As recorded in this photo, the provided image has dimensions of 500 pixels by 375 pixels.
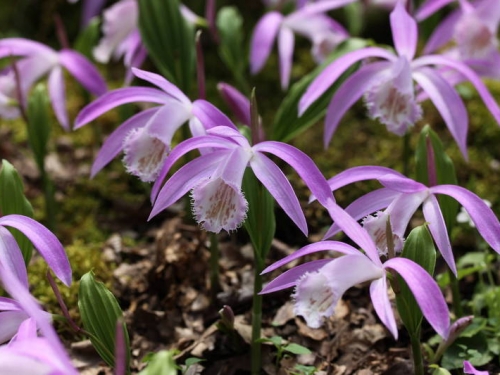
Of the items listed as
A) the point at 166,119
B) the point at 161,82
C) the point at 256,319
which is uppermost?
the point at 161,82

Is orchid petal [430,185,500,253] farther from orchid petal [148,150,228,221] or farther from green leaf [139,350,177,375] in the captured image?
green leaf [139,350,177,375]

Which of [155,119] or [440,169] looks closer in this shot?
[155,119]

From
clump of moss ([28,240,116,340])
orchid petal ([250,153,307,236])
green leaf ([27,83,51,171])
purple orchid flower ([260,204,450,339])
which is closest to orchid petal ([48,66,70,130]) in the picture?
green leaf ([27,83,51,171])

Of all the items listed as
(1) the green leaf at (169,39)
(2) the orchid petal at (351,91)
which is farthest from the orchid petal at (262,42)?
(2) the orchid petal at (351,91)

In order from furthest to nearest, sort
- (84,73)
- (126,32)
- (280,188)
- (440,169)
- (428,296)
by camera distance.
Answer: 1. (126,32)
2. (84,73)
3. (440,169)
4. (280,188)
5. (428,296)

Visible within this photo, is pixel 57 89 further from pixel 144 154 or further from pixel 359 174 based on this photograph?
pixel 359 174

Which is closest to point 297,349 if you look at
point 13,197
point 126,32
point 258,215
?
point 258,215

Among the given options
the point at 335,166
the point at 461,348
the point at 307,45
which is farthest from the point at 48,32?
the point at 461,348

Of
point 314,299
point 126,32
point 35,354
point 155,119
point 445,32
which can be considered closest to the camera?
point 35,354
